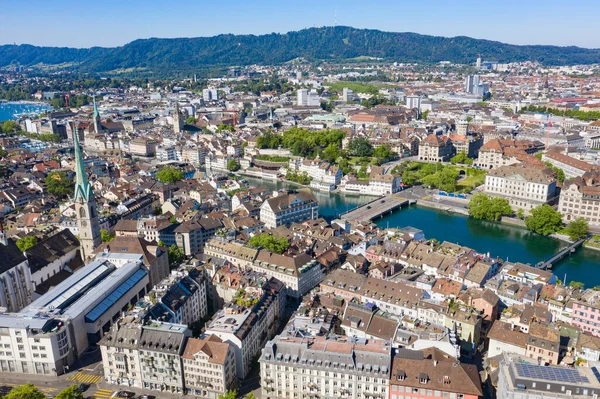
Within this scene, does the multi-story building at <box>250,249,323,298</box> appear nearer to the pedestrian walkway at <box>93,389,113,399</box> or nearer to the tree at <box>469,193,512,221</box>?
the pedestrian walkway at <box>93,389,113,399</box>

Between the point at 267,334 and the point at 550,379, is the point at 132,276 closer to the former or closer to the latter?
the point at 267,334

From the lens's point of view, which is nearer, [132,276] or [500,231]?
[132,276]

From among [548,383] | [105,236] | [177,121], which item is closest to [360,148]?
[177,121]

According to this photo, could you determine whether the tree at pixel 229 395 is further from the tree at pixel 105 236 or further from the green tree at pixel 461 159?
the green tree at pixel 461 159

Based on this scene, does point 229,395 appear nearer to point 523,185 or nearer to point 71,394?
point 71,394

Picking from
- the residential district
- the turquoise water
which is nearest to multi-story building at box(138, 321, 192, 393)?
the residential district

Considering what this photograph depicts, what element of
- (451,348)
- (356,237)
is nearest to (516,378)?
(451,348)
